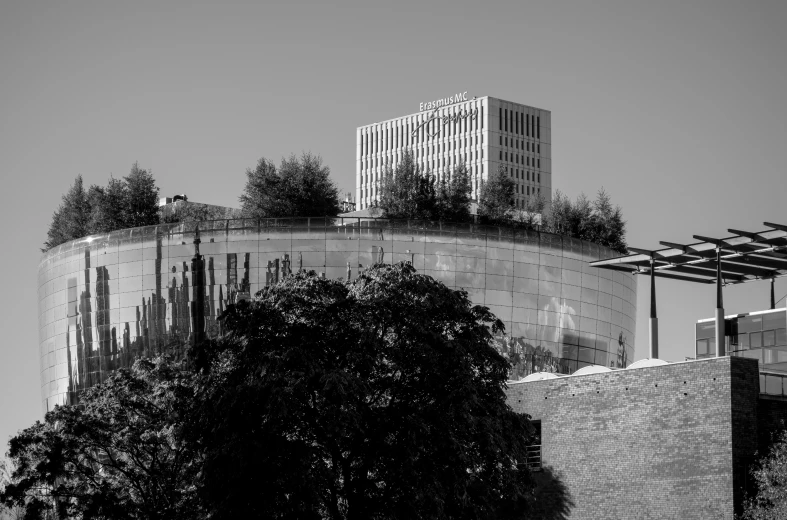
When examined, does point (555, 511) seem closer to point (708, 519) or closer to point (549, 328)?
point (708, 519)

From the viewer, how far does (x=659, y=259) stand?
75.0 meters

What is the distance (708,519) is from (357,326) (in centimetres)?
1803

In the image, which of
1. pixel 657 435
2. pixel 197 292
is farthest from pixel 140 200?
pixel 657 435

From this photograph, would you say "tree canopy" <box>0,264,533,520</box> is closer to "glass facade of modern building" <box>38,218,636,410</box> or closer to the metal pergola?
the metal pergola

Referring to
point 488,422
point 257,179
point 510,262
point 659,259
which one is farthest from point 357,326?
point 257,179

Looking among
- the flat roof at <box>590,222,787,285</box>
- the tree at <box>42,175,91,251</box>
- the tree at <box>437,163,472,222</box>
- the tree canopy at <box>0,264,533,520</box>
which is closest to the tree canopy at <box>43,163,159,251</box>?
the tree at <box>42,175,91,251</box>

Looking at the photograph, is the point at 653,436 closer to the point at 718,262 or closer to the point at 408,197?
the point at 718,262

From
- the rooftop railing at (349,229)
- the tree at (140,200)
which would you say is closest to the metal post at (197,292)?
the rooftop railing at (349,229)

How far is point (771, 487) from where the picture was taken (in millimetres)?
52438

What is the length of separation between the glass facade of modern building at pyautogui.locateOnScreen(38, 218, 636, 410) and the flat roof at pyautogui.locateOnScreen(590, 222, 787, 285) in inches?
713

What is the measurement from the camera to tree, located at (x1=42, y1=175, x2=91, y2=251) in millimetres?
117438

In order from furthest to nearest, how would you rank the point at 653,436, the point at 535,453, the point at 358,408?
1. the point at 535,453
2. the point at 653,436
3. the point at 358,408

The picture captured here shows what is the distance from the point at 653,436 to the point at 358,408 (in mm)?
17782

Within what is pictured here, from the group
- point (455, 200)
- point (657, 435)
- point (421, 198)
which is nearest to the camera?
point (657, 435)
